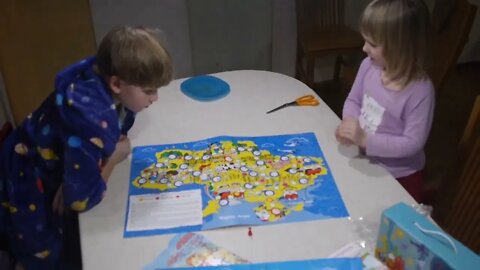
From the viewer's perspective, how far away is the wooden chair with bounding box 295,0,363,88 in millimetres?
2525

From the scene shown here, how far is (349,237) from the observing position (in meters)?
0.95

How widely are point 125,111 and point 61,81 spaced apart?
8.3 inches

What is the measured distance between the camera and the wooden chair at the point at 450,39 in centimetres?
137

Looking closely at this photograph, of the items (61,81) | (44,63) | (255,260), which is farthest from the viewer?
(44,63)

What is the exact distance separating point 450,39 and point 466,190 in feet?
1.58

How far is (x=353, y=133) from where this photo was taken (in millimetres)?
1199

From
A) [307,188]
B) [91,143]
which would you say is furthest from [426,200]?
[91,143]

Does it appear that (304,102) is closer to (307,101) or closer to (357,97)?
(307,101)

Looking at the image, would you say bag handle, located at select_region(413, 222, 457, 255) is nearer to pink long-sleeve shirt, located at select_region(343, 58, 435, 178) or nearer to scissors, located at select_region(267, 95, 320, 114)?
pink long-sleeve shirt, located at select_region(343, 58, 435, 178)

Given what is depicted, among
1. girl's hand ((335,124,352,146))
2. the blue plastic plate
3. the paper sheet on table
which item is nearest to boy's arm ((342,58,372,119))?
girl's hand ((335,124,352,146))

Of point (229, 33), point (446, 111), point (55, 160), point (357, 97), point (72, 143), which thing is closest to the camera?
point (72, 143)

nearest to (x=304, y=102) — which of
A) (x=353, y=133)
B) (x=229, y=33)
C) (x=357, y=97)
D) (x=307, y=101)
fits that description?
(x=307, y=101)

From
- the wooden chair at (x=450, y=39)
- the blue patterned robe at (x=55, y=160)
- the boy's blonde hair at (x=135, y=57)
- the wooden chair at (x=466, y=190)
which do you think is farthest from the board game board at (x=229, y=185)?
the wooden chair at (x=450, y=39)

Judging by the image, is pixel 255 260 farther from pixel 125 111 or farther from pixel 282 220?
pixel 125 111
